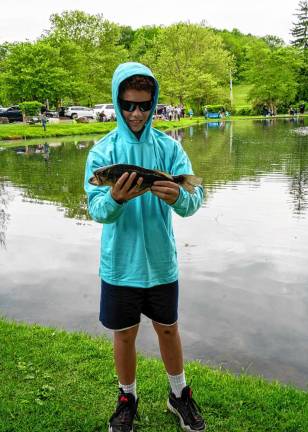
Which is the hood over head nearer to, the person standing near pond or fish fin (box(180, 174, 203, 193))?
the person standing near pond

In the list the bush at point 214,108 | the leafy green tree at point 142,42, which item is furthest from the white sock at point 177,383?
the leafy green tree at point 142,42

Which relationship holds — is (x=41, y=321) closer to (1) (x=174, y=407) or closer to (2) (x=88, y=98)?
(1) (x=174, y=407)

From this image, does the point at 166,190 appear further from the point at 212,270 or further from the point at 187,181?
the point at 212,270

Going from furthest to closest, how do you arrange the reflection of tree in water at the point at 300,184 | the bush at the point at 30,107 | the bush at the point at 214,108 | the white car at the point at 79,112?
the bush at the point at 214,108 → the white car at the point at 79,112 → the bush at the point at 30,107 → the reflection of tree in water at the point at 300,184

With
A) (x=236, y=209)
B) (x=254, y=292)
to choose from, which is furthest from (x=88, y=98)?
(x=254, y=292)

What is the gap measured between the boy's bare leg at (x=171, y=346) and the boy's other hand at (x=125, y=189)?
40.9 inches

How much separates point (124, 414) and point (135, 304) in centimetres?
83

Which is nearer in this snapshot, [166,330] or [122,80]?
[122,80]

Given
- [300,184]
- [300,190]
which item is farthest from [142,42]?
[300,190]

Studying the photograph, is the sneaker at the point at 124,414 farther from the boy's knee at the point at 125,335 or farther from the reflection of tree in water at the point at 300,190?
the reflection of tree in water at the point at 300,190

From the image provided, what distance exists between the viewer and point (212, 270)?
754 cm

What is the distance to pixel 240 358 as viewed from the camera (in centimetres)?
502

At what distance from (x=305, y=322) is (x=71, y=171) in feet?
45.0

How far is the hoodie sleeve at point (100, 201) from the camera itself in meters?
3.01
